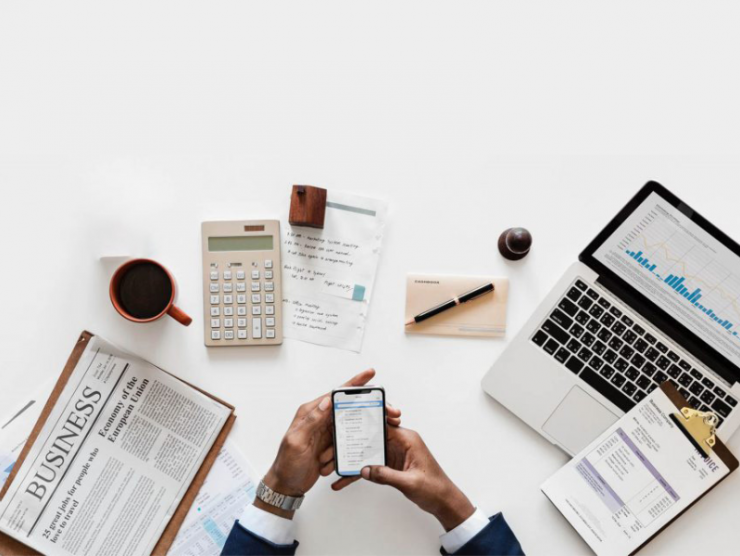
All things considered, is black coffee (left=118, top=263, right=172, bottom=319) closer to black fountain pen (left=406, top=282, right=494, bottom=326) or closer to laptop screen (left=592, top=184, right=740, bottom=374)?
black fountain pen (left=406, top=282, right=494, bottom=326)

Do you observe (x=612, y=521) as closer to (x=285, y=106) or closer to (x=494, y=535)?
(x=494, y=535)

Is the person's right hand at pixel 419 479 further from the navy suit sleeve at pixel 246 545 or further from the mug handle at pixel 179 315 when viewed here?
the mug handle at pixel 179 315

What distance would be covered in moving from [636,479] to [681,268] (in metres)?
0.36

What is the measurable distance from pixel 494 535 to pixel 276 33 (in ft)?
3.18

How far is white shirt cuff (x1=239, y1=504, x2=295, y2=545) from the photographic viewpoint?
30.0 inches

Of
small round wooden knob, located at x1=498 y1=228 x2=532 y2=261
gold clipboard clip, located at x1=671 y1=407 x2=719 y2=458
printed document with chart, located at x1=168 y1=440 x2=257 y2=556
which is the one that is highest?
A: small round wooden knob, located at x1=498 y1=228 x2=532 y2=261

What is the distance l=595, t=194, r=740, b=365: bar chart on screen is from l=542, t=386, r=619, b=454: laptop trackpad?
0.20 m

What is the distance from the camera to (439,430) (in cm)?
83

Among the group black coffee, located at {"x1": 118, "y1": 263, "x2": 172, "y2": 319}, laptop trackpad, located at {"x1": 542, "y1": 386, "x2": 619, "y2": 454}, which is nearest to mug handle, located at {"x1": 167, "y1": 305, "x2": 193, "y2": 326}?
black coffee, located at {"x1": 118, "y1": 263, "x2": 172, "y2": 319}

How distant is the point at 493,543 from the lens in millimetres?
760

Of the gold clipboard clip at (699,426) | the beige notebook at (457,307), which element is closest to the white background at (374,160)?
the beige notebook at (457,307)

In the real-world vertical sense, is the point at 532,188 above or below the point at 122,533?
above

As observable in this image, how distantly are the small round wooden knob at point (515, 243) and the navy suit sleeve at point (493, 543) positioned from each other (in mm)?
456

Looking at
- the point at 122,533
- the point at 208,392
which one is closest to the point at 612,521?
the point at 208,392
